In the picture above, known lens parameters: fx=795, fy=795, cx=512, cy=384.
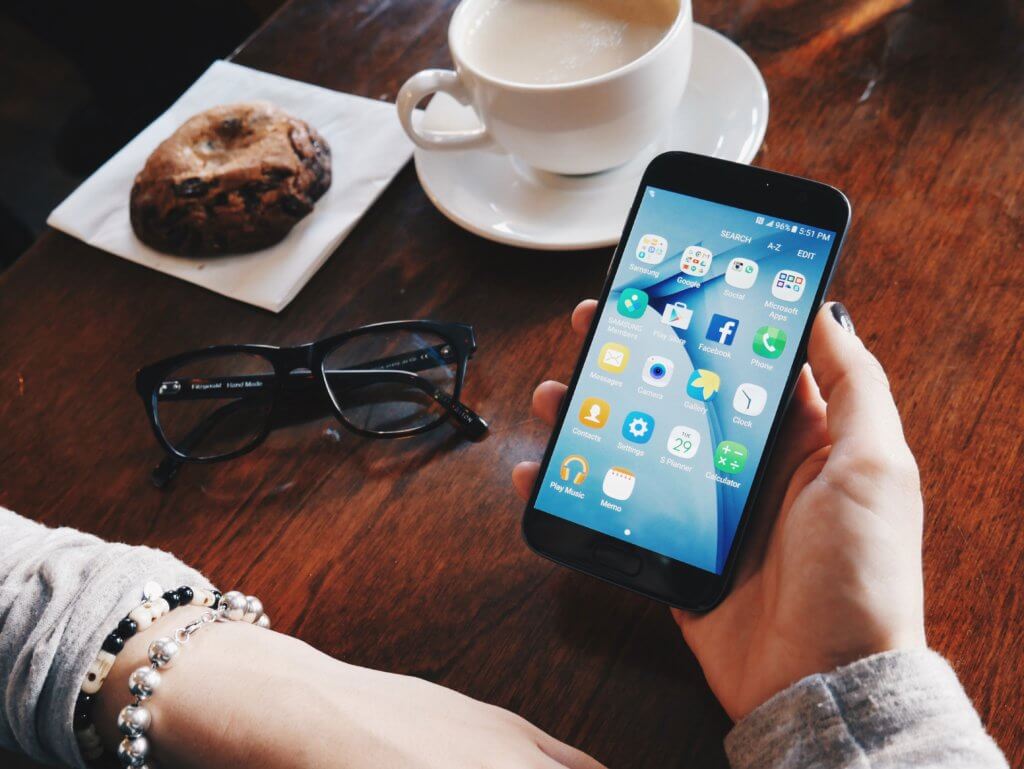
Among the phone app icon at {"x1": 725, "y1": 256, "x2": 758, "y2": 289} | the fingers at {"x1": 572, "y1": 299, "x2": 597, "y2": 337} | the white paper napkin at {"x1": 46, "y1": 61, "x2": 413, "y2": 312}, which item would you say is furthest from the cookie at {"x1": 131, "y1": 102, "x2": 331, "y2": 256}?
the phone app icon at {"x1": 725, "y1": 256, "x2": 758, "y2": 289}

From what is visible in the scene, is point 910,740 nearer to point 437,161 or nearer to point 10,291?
point 437,161

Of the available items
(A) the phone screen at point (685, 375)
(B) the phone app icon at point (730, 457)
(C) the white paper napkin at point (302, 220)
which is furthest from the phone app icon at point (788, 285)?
(C) the white paper napkin at point (302, 220)

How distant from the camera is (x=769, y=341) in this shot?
1.68 ft

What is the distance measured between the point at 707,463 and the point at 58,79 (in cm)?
208

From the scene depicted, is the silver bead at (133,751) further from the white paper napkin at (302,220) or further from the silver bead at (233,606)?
the white paper napkin at (302,220)

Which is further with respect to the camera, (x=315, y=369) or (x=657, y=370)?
(x=315, y=369)

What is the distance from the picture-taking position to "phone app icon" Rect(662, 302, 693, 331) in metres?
0.54

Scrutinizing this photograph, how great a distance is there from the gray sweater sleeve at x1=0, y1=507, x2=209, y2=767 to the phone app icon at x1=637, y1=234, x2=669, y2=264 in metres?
0.37

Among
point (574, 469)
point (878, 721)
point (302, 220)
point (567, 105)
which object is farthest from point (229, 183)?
point (878, 721)

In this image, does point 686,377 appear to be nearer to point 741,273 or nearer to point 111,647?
point 741,273

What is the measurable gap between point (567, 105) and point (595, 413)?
242 millimetres

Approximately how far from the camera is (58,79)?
6.45ft

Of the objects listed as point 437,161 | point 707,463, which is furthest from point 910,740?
point 437,161

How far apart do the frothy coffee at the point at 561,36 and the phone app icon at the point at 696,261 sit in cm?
21
